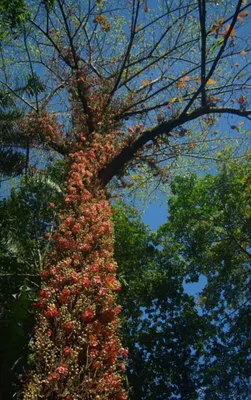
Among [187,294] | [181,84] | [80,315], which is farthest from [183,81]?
[187,294]

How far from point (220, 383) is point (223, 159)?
16.6 ft

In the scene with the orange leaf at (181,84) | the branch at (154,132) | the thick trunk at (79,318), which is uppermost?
the orange leaf at (181,84)

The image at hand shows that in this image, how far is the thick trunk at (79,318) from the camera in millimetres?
3100

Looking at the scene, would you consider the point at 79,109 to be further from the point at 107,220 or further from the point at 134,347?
the point at 134,347

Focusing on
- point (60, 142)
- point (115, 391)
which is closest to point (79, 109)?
point (60, 142)

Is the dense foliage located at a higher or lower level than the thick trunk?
higher

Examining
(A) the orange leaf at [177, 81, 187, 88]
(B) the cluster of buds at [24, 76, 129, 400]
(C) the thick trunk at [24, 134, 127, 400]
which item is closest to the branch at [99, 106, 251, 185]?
(A) the orange leaf at [177, 81, 187, 88]

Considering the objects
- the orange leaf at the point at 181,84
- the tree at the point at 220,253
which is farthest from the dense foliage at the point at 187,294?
the orange leaf at the point at 181,84

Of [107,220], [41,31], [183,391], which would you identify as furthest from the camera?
[183,391]

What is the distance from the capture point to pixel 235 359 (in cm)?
1070

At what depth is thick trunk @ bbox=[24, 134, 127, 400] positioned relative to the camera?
3100 mm

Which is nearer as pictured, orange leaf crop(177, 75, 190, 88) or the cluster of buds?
the cluster of buds

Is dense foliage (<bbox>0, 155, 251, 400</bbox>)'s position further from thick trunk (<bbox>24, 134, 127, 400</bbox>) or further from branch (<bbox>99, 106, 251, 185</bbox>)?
thick trunk (<bbox>24, 134, 127, 400</bbox>)

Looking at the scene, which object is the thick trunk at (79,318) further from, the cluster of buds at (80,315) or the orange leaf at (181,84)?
the orange leaf at (181,84)
